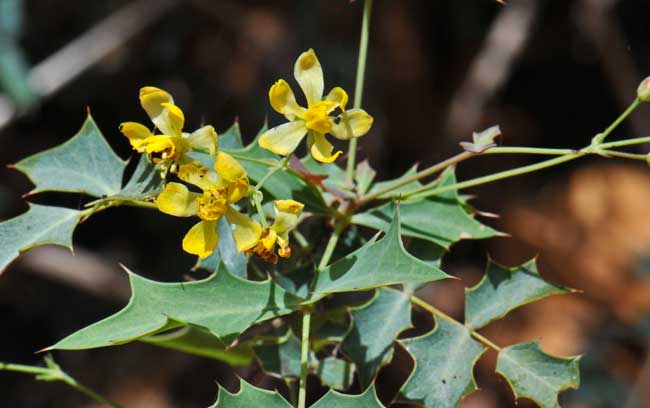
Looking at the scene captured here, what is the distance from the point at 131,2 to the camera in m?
4.09

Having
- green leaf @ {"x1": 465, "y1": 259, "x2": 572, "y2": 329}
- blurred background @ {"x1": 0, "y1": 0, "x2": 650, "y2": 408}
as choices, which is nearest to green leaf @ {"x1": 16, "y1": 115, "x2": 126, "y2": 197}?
green leaf @ {"x1": 465, "y1": 259, "x2": 572, "y2": 329}

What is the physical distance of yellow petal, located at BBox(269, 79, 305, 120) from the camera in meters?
1.33

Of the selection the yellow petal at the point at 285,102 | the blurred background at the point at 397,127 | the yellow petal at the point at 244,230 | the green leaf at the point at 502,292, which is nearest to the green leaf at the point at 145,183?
the yellow petal at the point at 244,230

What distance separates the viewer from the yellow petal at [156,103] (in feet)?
4.16

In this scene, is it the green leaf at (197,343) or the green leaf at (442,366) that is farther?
the green leaf at (197,343)

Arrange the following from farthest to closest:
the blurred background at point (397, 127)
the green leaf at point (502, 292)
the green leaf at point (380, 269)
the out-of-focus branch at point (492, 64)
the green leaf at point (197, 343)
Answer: the out-of-focus branch at point (492, 64)
the blurred background at point (397, 127)
the green leaf at point (197, 343)
the green leaf at point (502, 292)
the green leaf at point (380, 269)

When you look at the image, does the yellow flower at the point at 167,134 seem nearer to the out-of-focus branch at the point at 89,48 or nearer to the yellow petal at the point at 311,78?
the yellow petal at the point at 311,78

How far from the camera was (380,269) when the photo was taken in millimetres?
1207

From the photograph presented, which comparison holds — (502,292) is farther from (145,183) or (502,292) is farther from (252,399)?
(145,183)

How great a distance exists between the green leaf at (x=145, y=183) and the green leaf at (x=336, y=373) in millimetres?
510

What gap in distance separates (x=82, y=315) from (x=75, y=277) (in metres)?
0.47

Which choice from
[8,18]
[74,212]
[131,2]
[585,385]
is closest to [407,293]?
[74,212]

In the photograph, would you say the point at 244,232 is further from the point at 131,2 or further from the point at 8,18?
the point at 131,2

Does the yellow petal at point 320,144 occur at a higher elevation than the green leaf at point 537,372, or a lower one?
higher
